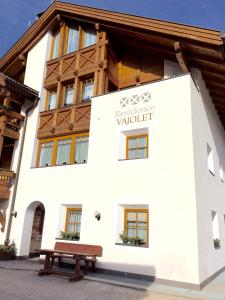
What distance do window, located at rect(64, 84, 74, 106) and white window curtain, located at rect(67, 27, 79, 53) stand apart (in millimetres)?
1963

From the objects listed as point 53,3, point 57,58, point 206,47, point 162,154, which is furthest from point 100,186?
point 53,3

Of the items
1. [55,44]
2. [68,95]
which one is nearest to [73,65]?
[68,95]

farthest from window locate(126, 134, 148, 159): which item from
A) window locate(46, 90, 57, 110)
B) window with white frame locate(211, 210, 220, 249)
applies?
window locate(46, 90, 57, 110)

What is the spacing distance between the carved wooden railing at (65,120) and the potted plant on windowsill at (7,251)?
495 centimetres

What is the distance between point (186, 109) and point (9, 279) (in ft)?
25.1

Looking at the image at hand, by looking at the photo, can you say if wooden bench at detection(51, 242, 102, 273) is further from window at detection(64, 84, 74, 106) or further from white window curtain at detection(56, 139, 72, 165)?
window at detection(64, 84, 74, 106)

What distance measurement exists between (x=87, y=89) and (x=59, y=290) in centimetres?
834

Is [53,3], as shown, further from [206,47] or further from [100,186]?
[100,186]

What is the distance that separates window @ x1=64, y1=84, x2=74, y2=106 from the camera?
12.6 m

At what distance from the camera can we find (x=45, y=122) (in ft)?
41.4

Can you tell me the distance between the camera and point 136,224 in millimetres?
8805

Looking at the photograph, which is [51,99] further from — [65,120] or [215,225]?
[215,225]

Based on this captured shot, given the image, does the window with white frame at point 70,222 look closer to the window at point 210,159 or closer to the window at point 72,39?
the window at point 210,159

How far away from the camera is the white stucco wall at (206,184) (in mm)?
8070
